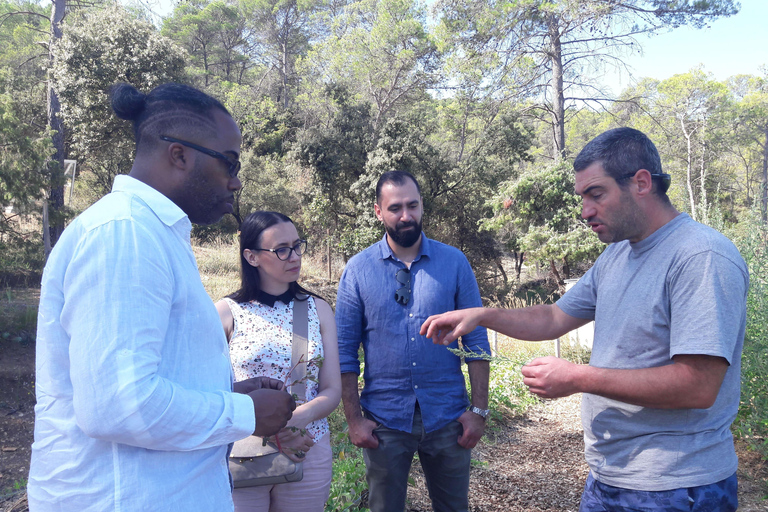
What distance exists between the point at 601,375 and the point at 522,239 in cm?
1474

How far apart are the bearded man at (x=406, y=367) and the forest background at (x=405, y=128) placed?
2196 millimetres

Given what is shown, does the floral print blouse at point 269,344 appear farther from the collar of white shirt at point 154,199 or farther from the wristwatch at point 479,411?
the collar of white shirt at point 154,199

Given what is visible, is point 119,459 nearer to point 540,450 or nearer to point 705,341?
point 705,341

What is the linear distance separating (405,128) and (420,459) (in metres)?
16.2

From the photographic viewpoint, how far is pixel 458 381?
293cm

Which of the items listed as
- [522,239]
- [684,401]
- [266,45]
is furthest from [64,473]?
[266,45]

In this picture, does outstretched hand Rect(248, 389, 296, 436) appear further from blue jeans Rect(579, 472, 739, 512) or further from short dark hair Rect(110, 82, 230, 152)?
blue jeans Rect(579, 472, 739, 512)

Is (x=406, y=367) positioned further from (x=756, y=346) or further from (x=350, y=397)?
(x=756, y=346)

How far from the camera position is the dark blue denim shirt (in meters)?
2.85

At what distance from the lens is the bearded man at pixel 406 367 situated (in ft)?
9.27

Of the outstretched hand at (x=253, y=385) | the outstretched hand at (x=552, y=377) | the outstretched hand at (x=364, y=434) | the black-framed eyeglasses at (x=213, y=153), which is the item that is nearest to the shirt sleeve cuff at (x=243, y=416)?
the outstretched hand at (x=253, y=385)

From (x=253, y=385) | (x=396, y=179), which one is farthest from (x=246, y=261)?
(x=253, y=385)

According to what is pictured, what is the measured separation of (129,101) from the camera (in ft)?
5.18

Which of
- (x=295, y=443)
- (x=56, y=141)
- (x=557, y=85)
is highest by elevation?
(x=557, y=85)
